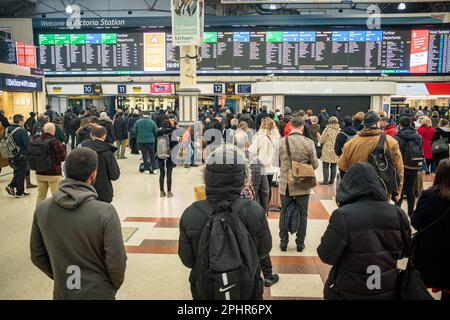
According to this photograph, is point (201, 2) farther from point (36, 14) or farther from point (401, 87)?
point (36, 14)

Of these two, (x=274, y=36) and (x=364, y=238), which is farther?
(x=274, y=36)

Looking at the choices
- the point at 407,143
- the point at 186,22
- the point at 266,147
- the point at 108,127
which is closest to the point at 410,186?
the point at 407,143

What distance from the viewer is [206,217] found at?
2.21m

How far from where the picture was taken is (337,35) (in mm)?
14828

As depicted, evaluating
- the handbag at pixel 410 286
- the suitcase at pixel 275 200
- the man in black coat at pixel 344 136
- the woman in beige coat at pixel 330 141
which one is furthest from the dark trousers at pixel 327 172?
the handbag at pixel 410 286

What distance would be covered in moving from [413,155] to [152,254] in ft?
13.0

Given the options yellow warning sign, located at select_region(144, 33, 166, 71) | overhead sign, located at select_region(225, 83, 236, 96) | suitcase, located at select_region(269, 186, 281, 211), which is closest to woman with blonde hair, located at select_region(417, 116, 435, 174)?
suitcase, located at select_region(269, 186, 281, 211)

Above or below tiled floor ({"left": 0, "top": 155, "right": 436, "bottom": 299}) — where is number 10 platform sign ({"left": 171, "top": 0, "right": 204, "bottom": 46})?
above

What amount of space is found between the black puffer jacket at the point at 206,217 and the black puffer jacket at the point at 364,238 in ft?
1.63

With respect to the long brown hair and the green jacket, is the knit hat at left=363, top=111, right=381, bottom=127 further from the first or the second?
the green jacket

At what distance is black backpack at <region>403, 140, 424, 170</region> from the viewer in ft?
19.2

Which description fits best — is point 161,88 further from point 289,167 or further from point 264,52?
point 289,167

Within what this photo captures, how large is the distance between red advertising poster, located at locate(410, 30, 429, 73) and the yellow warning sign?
30.7 ft
